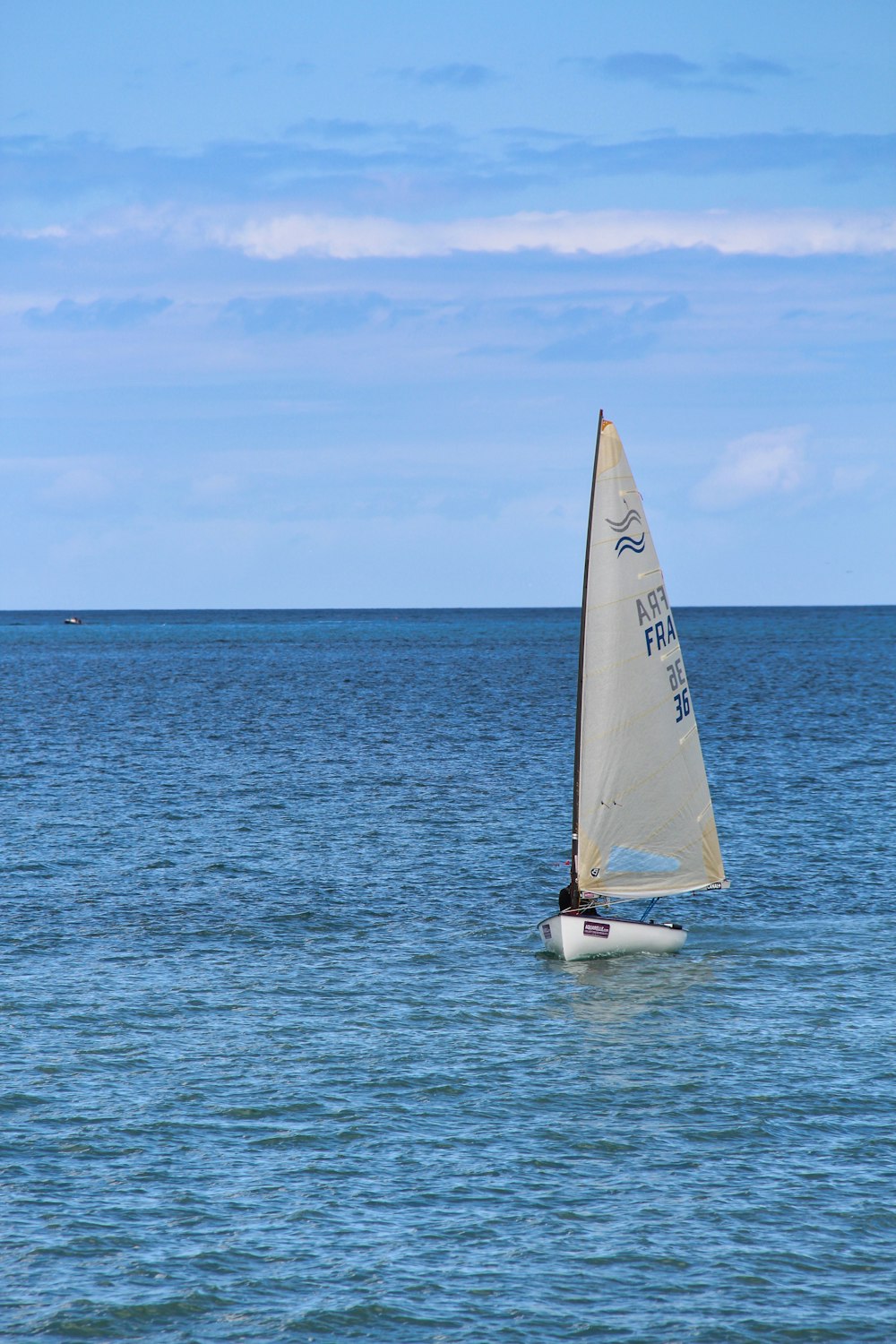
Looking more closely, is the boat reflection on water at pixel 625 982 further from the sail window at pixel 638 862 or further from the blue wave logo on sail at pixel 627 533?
the blue wave logo on sail at pixel 627 533

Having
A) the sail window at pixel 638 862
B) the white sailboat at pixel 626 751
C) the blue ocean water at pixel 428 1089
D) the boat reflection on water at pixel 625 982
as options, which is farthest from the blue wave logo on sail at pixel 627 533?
the blue ocean water at pixel 428 1089

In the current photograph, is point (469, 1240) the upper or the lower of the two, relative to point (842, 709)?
lower

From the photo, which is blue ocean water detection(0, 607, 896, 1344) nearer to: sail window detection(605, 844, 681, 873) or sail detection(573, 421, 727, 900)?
sail window detection(605, 844, 681, 873)

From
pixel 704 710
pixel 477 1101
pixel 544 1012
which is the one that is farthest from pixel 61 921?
pixel 704 710

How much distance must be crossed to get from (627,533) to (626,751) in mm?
5781

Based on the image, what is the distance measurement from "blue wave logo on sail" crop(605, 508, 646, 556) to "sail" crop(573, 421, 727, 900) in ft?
0.11

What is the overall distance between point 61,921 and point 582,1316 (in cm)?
2543

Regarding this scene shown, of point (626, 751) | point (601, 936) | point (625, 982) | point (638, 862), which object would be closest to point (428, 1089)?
point (625, 982)

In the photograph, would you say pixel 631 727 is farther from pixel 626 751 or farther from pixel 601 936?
pixel 601 936

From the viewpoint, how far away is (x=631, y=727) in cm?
3884

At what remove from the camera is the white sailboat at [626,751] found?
1481 inches

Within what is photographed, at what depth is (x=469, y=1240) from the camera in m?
22.5

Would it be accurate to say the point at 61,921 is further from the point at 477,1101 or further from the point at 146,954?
the point at 477,1101

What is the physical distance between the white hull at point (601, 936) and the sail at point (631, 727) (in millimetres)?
1260
